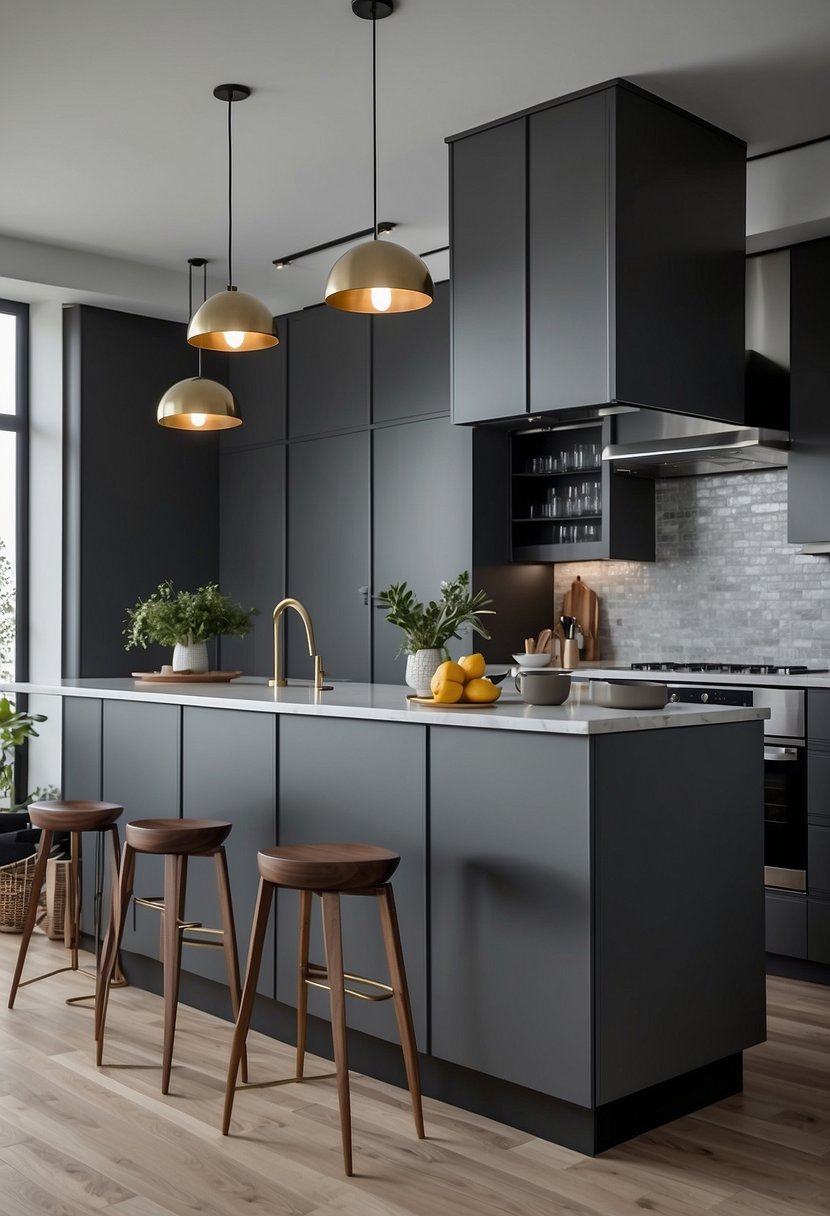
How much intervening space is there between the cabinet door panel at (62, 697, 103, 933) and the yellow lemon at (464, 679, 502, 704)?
1.74 meters

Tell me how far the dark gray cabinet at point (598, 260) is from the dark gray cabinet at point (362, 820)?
1433mm

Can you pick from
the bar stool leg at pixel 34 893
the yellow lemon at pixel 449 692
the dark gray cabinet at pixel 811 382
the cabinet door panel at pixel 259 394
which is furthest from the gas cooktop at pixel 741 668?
the cabinet door panel at pixel 259 394

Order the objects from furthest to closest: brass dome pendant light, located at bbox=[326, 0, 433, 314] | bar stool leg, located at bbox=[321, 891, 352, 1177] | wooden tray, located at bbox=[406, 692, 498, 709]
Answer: brass dome pendant light, located at bbox=[326, 0, 433, 314] → wooden tray, located at bbox=[406, 692, 498, 709] → bar stool leg, located at bbox=[321, 891, 352, 1177]

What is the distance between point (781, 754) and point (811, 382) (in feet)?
4.84

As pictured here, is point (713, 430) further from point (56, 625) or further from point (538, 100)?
point (56, 625)

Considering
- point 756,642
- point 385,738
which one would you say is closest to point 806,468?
point 756,642

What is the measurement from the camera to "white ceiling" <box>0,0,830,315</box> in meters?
3.60

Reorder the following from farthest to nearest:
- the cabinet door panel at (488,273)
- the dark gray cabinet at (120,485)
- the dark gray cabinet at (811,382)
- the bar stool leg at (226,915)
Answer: the dark gray cabinet at (120,485) → the dark gray cabinet at (811,382) → the cabinet door panel at (488,273) → the bar stool leg at (226,915)

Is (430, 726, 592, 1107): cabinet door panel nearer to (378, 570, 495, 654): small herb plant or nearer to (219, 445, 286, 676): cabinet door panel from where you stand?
(378, 570, 495, 654): small herb plant

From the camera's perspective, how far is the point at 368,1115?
3037mm

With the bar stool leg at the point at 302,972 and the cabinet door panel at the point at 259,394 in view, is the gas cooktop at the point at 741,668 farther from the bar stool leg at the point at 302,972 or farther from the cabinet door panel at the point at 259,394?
the cabinet door panel at the point at 259,394

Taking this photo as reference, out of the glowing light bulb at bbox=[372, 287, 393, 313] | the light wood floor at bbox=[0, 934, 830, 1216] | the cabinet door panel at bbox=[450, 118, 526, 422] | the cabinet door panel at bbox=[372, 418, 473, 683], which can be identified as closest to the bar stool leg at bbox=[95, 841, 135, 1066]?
the light wood floor at bbox=[0, 934, 830, 1216]

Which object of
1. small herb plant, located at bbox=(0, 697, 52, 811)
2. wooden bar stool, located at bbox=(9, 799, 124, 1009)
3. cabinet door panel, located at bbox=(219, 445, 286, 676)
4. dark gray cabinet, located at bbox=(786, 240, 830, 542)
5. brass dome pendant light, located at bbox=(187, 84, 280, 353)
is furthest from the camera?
cabinet door panel, located at bbox=(219, 445, 286, 676)

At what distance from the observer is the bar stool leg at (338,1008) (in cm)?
271
